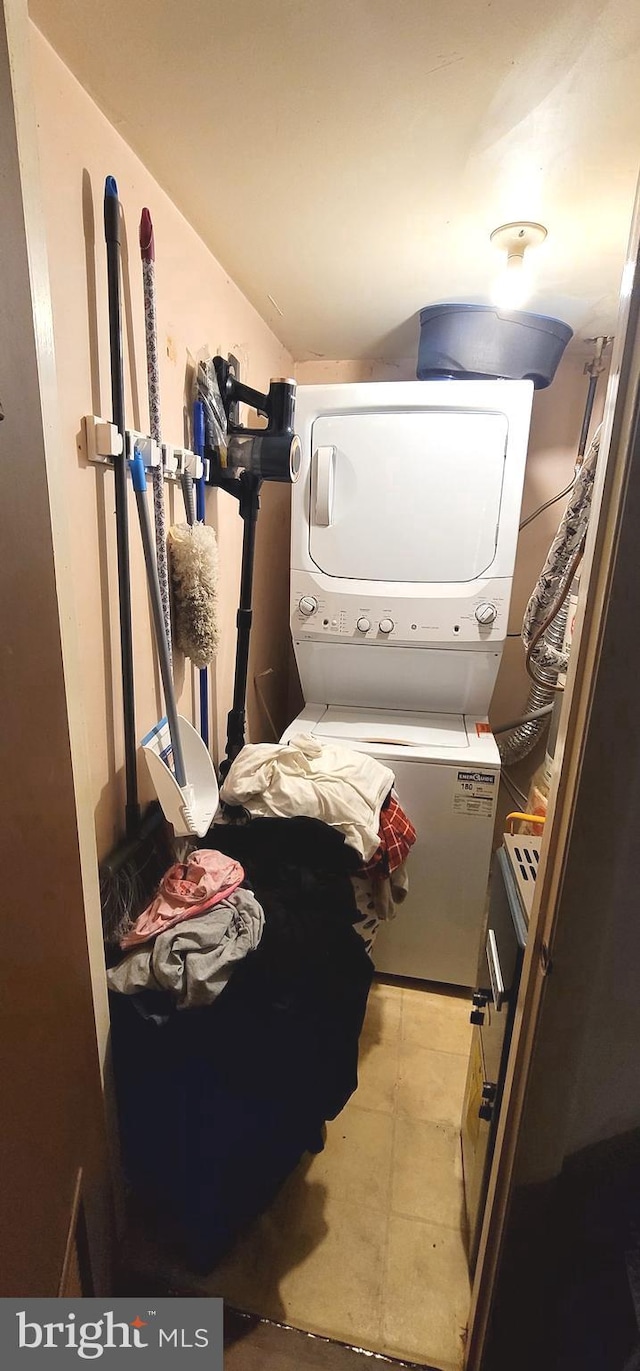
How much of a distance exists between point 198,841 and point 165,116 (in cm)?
144

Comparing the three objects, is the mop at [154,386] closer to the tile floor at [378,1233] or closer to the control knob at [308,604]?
the control knob at [308,604]

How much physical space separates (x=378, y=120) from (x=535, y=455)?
1.43 meters

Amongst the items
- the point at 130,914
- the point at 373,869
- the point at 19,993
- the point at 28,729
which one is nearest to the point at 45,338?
the point at 28,729

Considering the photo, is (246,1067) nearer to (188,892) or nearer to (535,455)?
(188,892)

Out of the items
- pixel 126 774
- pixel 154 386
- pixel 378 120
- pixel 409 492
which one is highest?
pixel 378 120

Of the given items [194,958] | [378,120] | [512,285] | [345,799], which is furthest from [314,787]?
[512,285]

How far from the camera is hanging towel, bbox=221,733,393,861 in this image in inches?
55.0

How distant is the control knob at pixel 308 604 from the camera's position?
6.43 feet

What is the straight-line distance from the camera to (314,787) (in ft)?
4.75

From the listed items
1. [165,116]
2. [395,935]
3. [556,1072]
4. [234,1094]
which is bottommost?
[395,935]

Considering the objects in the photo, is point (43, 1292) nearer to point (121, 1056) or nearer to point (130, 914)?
point (121, 1056)

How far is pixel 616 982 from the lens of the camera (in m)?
0.68

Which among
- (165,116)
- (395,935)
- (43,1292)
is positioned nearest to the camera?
(43,1292)

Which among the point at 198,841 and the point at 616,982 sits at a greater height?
the point at 616,982
